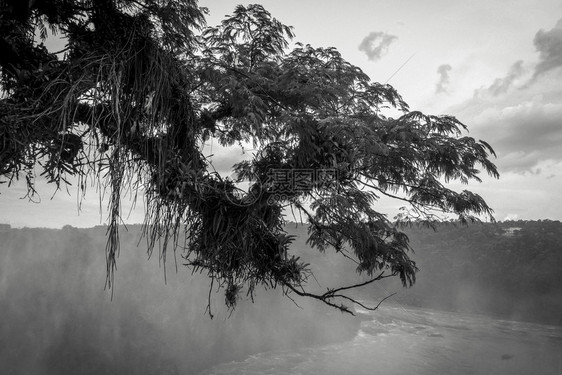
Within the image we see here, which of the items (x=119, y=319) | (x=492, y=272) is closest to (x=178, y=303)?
(x=119, y=319)

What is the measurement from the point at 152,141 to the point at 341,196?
2.15 meters

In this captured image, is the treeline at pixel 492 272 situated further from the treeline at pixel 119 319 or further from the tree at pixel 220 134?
the tree at pixel 220 134

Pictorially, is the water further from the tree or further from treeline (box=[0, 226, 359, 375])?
the tree

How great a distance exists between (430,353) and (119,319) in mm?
40111

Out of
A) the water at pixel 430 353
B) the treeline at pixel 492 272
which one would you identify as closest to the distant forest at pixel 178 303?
the treeline at pixel 492 272

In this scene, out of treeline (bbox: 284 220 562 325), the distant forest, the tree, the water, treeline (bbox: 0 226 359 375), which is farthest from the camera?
treeline (bbox: 284 220 562 325)

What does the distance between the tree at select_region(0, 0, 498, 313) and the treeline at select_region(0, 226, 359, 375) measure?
3343 centimetres

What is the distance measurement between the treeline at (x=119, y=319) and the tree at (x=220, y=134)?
110 feet

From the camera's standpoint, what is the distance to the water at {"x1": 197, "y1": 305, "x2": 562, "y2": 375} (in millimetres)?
30094

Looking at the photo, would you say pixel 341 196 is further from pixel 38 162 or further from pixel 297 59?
pixel 38 162

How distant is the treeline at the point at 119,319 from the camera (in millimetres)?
33875

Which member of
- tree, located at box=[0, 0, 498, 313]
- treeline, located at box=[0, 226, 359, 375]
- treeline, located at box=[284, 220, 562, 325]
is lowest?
treeline, located at box=[0, 226, 359, 375]

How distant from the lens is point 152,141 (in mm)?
1668

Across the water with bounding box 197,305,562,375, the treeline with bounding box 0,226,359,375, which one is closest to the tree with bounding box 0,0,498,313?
the water with bounding box 197,305,562,375
